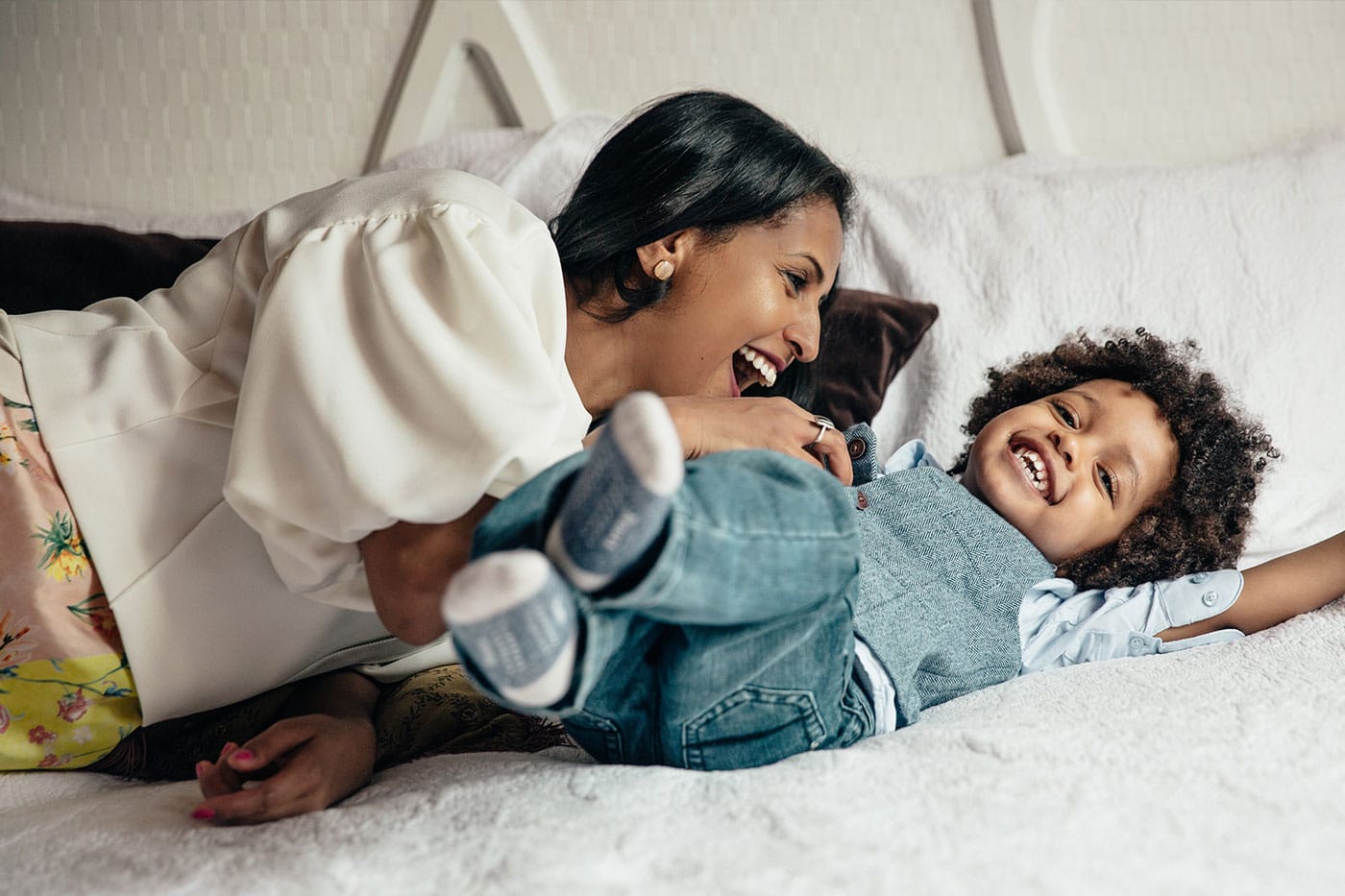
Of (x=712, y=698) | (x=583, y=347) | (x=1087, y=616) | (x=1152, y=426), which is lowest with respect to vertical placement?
(x=1087, y=616)

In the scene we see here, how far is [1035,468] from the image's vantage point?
122 centimetres

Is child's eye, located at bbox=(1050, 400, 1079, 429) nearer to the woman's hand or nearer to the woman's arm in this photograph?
the woman's hand

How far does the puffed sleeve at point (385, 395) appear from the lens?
2.28ft

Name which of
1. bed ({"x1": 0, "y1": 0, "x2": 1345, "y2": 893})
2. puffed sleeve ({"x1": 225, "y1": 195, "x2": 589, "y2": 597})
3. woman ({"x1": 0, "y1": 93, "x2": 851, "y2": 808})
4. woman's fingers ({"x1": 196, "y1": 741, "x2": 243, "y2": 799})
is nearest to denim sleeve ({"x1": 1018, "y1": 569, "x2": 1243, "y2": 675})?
bed ({"x1": 0, "y1": 0, "x2": 1345, "y2": 893})

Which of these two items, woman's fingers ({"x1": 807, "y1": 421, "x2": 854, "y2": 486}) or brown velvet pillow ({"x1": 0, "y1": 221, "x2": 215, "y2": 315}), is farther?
brown velvet pillow ({"x1": 0, "y1": 221, "x2": 215, "y2": 315})

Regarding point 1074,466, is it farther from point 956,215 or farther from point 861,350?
point 956,215

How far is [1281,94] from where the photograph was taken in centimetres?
176

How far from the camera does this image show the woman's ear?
3.59 feet

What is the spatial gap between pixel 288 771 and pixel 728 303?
626 millimetres

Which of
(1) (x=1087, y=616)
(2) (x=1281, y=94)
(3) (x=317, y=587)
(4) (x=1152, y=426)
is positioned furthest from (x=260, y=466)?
(2) (x=1281, y=94)

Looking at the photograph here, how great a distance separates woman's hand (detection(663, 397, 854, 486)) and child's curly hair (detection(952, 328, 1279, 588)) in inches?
19.3

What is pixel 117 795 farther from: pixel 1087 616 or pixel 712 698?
pixel 1087 616

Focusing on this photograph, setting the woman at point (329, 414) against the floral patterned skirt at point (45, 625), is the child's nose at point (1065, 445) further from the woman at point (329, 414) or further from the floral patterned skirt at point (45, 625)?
the floral patterned skirt at point (45, 625)

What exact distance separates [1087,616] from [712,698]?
2.11 ft
